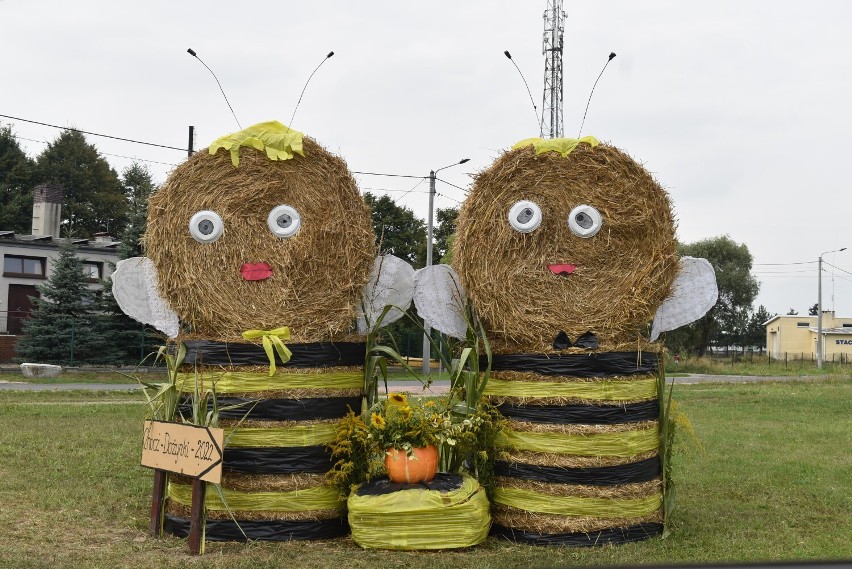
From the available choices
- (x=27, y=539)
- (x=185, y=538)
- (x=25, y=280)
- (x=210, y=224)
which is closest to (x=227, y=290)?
(x=210, y=224)

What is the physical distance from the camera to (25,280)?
2983 centimetres

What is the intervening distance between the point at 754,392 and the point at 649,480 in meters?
17.3

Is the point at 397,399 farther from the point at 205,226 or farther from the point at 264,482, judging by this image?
the point at 205,226

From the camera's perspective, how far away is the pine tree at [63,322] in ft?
81.3

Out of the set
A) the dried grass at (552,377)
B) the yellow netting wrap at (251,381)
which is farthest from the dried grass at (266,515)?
the dried grass at (552,377)

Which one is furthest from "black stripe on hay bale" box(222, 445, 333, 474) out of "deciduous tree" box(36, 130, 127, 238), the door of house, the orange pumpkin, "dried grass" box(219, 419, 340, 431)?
"deciduous tree" box(36, 130, 127, 238)

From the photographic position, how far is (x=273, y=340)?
19.4 ft

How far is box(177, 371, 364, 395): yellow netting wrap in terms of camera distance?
19.4ft

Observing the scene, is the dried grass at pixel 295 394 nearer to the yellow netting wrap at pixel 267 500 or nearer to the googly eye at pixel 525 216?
the yellow netting wrap at pixel 267 500

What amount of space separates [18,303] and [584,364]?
28.4 meters

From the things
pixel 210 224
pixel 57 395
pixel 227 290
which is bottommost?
pixel 57 395

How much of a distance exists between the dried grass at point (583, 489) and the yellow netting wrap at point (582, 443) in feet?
0.73

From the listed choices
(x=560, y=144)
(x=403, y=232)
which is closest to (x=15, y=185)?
(x=403, y=232)

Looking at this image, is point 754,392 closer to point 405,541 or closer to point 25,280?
point 405,541
